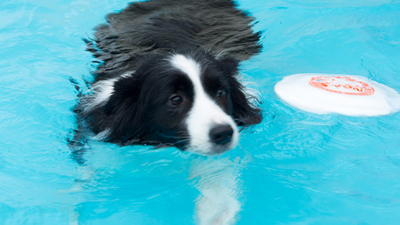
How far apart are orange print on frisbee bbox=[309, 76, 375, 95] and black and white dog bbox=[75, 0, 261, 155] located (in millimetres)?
802


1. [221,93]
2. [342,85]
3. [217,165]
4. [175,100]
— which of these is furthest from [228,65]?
[342,85]

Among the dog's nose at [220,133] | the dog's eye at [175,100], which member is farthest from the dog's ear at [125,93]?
the dog's nose at [220,133]

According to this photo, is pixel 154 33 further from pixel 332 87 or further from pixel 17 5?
pixel 17 5

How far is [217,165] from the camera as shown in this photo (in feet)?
12.5

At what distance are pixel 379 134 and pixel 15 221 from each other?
3.20 meters

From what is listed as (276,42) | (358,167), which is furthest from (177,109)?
(276,42)

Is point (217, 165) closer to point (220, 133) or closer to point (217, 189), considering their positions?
point (217, 189)

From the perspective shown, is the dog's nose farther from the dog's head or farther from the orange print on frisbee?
the orange print on frisbee

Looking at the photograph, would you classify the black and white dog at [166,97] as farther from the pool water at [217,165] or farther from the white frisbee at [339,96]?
the white frisbee at [339,96]

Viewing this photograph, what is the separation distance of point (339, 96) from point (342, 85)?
217mm

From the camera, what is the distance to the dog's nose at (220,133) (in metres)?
3.19

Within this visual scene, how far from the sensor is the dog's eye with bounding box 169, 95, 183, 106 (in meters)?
3.58

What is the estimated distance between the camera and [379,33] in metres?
6.62

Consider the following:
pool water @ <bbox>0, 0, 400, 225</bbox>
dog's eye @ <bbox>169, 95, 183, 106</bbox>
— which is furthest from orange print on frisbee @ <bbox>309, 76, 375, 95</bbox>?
dog's eye @ <bbox>169, 95, 183, 106</bbox>
